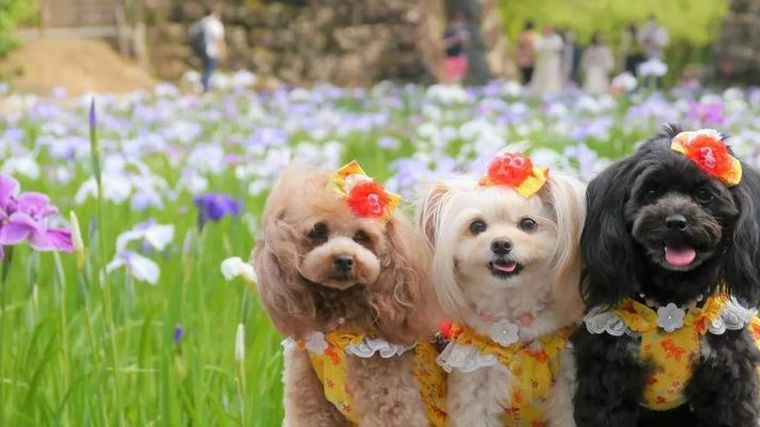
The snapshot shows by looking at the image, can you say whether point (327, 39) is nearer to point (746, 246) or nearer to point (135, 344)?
point (135, 344)

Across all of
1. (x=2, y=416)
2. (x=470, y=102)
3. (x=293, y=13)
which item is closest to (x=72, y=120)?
(x=470, y=102)

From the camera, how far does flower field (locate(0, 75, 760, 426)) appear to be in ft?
7.25

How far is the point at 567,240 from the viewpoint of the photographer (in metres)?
2.11

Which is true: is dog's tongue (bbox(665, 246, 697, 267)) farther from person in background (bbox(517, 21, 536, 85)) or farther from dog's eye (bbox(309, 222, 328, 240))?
person in background (bbox(517, 21, 536, 85))

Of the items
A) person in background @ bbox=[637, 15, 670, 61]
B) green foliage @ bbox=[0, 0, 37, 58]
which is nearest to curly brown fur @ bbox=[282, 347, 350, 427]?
green foliage @ bbox=[0, 0, 37, 58]

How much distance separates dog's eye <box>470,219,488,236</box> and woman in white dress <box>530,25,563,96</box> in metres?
16.4

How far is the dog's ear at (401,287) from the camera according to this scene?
81.8 inches

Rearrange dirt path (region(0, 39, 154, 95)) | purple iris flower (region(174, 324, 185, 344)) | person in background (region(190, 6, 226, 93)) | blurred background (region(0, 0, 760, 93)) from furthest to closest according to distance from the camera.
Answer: dirt path (region(0, 39, 154, 95))
blurred background (region(0, 0, 760, 93))
person in background (region(190, 6, 226, 93))
purple iris flower (region(174, 324, 185, 344))

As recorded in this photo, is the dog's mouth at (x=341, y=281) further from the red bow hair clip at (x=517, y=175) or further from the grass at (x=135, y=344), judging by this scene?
the red bow hair clip at (x=517, y=175)

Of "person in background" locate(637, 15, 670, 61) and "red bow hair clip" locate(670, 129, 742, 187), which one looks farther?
"person in background" locate(637, 15, 670, 61)

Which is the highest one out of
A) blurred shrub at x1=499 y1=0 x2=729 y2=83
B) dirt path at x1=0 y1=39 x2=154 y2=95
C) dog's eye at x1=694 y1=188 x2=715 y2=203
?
dog's eye at x1=694 y1=188 x2=715 y2=203

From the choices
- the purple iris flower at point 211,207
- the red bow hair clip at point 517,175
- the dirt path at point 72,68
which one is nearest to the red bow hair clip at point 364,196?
the red bow hair clip at point 517,175

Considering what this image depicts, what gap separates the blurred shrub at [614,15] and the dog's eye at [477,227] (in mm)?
27254

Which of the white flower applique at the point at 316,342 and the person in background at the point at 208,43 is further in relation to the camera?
the person in background at the point at 208,43
